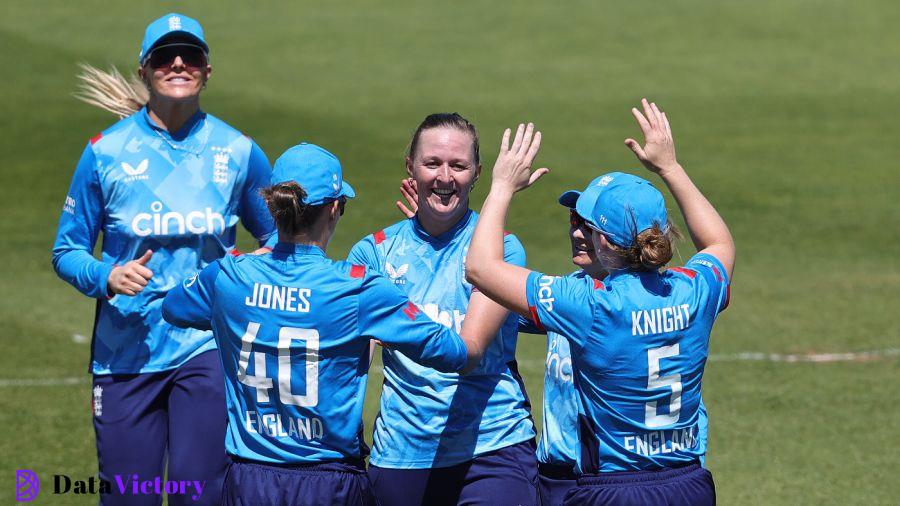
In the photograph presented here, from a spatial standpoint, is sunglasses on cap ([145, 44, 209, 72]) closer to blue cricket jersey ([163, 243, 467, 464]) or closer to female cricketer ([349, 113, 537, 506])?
female cricketer ([349, 113, 537, 506])

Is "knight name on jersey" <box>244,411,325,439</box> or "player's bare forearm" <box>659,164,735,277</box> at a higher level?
"player's bare forearm" <box>659,164,735,277</box>

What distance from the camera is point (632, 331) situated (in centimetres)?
473

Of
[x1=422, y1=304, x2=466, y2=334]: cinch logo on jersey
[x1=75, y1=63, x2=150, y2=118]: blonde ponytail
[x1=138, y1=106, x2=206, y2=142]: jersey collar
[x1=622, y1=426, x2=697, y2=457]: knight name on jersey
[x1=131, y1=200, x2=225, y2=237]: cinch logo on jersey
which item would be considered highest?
[x1=75, y1=63, x2=150, y2=118]: blonde ponytail

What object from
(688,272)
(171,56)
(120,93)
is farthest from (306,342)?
(120,93)

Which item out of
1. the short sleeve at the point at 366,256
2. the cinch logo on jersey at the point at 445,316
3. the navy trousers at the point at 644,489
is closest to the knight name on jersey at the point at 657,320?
the navy trousers at the point at 644,489

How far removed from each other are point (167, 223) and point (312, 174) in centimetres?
154

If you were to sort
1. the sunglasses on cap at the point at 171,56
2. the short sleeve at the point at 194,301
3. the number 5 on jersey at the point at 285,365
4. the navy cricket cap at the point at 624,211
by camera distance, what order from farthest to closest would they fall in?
the sunglasses on cap at the point at 171,56 < the short sleeve at the point at 194,301 < the navy cricket cap at the point at 624,211 < the number 5 on jersey at the point at 285,365

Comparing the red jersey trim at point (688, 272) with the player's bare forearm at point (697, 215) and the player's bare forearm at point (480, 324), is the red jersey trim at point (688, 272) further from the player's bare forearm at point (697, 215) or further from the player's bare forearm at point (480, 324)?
the player's bare forearm at point (480, 324)

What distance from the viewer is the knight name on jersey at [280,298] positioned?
15.5 ft

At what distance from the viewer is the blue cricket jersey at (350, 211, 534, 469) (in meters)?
5.14

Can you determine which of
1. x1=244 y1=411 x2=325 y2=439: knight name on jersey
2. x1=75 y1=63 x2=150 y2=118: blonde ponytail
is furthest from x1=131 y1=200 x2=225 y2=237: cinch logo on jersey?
x1=244 y1=411 x2=325 y2=439: knight name on jersey

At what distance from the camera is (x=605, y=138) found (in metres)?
19.4

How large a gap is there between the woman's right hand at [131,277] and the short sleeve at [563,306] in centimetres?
166

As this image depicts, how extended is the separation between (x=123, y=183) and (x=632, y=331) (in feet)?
8.71
